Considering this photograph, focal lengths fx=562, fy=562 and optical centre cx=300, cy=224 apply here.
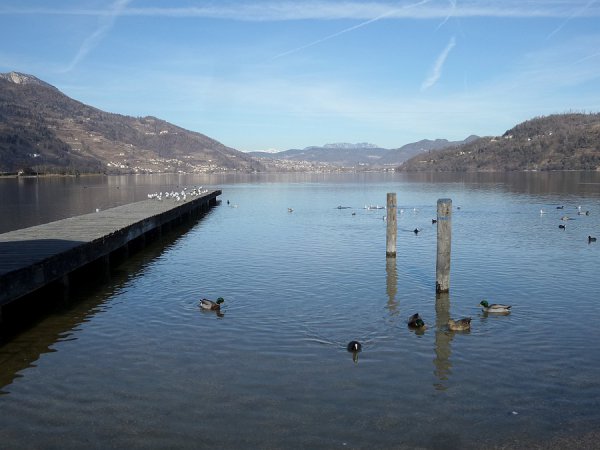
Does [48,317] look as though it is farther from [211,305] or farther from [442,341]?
[442,341]

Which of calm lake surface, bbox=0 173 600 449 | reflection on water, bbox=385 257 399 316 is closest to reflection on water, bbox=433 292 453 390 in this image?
calm lake surface, bbox=0 173 600 449

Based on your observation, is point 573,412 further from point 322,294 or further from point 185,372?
point 322,294

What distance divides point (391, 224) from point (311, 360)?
1429 centimetres

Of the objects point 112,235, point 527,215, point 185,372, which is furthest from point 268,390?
point 527,215

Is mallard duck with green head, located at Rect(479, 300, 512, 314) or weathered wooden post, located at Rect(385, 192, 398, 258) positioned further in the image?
weathered wooden post, located at Rect(385, 192, 398, 258)

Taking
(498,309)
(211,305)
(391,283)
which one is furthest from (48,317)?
(498,309)

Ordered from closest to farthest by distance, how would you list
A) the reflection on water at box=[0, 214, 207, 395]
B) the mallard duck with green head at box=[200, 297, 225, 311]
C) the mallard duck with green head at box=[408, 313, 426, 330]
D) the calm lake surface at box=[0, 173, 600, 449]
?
the calm lake surface at box=[0, 173, 600, 449] → the reflection on water at box=[0, 214, 207, 395] → the mallard duck with green head at box=[408, 313, 426, 330] → the mallard duck with green head at box=[200, 297, 225, 311]

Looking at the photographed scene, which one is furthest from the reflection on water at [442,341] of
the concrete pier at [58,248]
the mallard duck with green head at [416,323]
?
the concrete pier at [58,248]

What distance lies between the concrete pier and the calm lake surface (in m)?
1.27

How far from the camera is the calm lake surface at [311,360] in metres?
9.51

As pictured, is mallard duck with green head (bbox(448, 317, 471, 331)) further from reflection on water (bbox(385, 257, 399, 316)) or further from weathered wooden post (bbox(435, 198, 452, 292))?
weathered wooden post (bbox(435, 198, 452, 292))

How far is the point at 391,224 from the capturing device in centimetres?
2622

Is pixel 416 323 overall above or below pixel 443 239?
below

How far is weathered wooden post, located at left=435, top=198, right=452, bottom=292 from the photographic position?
→ 18422 millimetres
